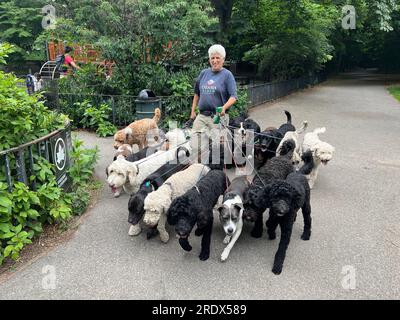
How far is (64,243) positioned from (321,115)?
12115mm

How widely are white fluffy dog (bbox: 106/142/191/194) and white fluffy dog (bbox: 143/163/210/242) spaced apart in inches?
30.3

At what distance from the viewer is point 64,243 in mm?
4539

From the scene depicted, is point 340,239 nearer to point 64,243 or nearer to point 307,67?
point 64,243

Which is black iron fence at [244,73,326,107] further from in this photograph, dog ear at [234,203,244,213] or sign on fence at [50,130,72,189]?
dog ear at [234,203,244,213]

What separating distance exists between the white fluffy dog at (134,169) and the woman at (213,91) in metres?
0.59

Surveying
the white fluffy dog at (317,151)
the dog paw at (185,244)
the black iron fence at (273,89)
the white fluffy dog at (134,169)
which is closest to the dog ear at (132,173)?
the white fluffy dog at (134,169)

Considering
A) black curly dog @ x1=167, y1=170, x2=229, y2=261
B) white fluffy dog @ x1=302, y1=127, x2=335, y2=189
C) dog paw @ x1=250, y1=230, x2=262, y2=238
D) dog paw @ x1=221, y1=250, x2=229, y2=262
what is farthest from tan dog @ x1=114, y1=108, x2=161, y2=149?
dog paw @ x1=221, y1=250, x2=229, y2=262

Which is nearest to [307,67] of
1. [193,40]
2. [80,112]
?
[193,40]

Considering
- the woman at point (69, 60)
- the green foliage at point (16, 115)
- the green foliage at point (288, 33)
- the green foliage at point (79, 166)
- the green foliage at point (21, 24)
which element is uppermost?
the green foliage at point (21, 24)

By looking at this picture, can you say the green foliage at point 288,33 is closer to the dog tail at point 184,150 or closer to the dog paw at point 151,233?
the dog tail at point 184,150

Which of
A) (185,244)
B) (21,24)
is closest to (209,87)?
(185,244)

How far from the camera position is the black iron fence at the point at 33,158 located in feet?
13.6

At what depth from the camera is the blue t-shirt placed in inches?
224

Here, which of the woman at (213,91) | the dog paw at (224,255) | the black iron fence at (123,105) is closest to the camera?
the dog paw at (224,255)
